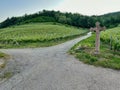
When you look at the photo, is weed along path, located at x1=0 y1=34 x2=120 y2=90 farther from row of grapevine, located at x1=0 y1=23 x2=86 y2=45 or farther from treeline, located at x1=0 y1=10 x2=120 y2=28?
treeline, located at x1=0 y1=10 x2=120 y2=28

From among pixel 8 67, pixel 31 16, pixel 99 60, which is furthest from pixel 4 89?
pixel 31 16

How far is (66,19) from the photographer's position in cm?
12362

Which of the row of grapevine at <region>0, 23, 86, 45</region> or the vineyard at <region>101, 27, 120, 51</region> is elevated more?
the vineyard at <region>101, 27, 120, 51</region>

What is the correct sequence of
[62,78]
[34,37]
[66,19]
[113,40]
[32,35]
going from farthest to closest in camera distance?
1. [66,19]
2. [32,35]
3. [34,37]
4. [113,40]
5. [62,78]

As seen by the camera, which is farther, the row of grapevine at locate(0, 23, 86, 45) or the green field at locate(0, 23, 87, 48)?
the row of grapevine at locate(0, 23, 86, 45)

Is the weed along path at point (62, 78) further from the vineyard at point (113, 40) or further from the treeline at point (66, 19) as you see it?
the treeline at point (66, 19)

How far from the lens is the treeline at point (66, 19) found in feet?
369

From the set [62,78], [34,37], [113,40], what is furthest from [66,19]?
[62,78]

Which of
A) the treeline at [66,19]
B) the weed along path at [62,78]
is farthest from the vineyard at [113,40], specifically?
the treeline at [66,19]

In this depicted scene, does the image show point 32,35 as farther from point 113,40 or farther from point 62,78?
point 62,78

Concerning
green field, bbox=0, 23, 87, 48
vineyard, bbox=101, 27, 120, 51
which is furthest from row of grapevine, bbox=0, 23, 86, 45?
vineyard, bbox=101, 27, 120, 51

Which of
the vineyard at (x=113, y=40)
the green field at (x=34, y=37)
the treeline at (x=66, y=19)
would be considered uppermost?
the treeline at (x=66, y=19)

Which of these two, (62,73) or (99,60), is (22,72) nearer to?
(62,73)

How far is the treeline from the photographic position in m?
113
